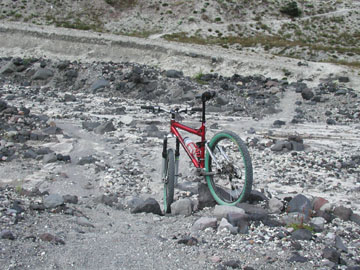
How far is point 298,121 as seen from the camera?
16.2 metres

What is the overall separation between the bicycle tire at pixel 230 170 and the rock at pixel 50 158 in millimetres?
4647

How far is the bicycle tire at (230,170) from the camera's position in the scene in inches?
257

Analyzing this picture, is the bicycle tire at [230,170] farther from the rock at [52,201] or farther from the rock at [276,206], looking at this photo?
the rock at [52,201]

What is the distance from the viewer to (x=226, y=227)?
243 inches

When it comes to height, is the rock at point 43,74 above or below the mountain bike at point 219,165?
above

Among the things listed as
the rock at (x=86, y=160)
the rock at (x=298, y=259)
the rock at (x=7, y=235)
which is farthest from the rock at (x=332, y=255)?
the rock at (x=86, y=160)

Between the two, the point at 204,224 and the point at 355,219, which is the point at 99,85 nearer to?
the point at 204,224

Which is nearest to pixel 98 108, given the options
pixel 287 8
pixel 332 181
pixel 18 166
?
pixel 18 166

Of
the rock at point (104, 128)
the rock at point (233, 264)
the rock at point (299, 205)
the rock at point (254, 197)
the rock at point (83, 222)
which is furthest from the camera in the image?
the rock at point (104, 128)

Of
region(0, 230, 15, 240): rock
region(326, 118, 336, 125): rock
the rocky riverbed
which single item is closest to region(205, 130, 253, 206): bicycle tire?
the rocky riverbed

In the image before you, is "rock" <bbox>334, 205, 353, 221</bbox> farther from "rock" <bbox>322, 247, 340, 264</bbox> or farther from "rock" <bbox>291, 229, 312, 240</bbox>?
"rock" <bbox>322, 247, 340, 264</bbox>

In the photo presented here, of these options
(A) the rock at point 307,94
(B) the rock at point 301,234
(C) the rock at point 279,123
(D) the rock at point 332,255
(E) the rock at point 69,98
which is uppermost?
(A) the rock at point 307,94

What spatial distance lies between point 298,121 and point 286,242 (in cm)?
1099

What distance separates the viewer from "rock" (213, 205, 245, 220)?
6.47 meters
